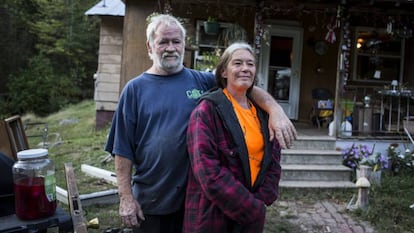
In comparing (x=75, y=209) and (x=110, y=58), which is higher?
(x=110, y=58)

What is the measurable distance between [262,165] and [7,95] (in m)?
17.3

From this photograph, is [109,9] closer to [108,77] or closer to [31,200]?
[108,77]

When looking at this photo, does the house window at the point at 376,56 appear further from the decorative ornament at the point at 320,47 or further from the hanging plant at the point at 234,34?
the hanging plant at the point at 234,34

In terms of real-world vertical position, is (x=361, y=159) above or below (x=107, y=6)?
→ below

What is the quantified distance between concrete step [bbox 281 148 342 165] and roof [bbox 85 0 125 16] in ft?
19.0

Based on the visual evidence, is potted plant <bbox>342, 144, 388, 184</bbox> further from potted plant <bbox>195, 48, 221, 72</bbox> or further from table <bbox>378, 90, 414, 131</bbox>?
potted plant <bbox>195, 48, 221, 72</bbox>

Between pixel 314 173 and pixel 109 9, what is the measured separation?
266 inches

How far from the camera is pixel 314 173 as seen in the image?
547 cm

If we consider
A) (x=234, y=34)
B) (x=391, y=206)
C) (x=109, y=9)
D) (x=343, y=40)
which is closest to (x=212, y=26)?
(x=234, y=34)

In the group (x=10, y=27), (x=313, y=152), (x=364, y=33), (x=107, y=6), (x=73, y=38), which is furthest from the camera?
(x=73, y=38)

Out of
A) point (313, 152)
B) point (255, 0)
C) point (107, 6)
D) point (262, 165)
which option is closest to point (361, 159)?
point (313, 152)

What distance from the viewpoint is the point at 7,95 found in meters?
16.7

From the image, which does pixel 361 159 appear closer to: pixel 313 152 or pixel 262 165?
pixel 313 152

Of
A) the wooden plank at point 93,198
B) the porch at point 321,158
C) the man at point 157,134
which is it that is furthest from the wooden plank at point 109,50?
the man at point 157,134
